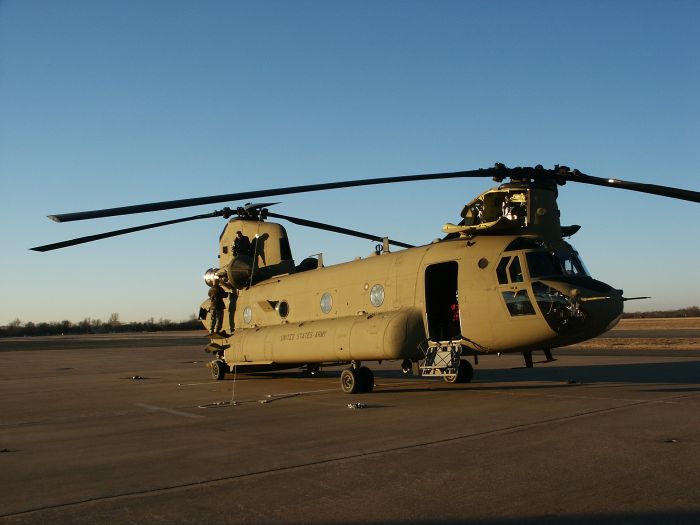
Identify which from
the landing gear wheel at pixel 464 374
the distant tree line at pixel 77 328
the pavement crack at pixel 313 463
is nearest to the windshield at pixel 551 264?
the pavement crack at pixel 313 463

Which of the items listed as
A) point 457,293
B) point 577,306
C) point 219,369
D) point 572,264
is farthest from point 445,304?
point 219,369

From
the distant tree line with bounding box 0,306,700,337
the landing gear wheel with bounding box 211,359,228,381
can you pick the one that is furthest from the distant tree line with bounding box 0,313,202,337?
the landing gear wheel with bounding box 211,359,228,381

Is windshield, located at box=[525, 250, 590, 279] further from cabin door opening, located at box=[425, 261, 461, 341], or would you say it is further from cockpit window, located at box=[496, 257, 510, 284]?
cabin door opening, located at box=[425, 261, 461, 341]

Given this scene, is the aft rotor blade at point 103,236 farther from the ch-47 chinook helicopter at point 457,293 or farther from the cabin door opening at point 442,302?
the cabin door opening at point 442,302

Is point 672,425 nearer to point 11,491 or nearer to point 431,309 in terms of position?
point 431,309

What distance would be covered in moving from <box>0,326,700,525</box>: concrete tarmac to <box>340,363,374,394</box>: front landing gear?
0.30 m

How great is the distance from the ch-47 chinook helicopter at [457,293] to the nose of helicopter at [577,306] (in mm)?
20

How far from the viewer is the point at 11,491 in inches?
278

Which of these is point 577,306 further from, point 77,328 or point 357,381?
point 77,328

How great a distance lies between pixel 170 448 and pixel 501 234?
8.56 m

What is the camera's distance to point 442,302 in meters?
15.7

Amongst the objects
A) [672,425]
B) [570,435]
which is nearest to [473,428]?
[570,435]

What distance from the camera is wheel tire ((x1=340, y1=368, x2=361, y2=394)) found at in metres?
15.7

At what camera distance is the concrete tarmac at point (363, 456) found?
6051 mm
